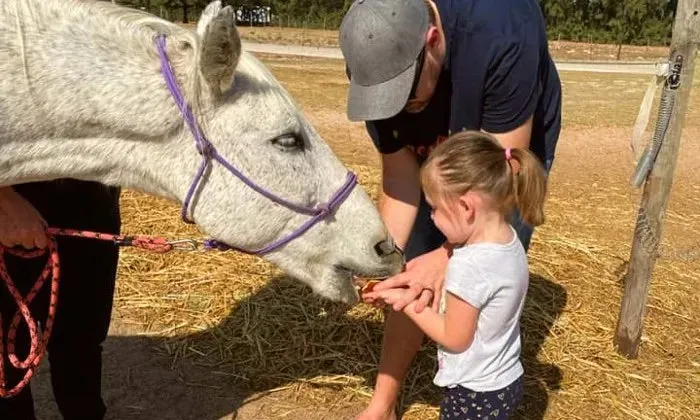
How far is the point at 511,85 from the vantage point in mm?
2229

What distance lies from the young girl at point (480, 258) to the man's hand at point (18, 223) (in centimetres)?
102

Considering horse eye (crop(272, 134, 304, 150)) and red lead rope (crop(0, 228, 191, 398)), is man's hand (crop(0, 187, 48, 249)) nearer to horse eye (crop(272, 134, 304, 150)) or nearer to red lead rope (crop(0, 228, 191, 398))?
red lead rope (crop(0, 228, 191, 398))

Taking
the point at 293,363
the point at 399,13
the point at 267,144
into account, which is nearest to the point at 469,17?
the point at 399,13

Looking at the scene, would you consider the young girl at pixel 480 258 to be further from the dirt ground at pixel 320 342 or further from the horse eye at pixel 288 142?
the dirt ground at pixel 320 342

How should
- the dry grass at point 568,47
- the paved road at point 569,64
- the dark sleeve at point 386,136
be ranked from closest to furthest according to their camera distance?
the dark sleeve at point 386,136, the paved road at point 569,64, the dry grass at point 568,47

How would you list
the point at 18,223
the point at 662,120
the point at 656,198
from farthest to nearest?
the point at 656,198 < the point at 662,120 < the point at 18,223

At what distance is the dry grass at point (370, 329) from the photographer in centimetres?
314

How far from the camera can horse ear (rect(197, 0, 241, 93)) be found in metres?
1.67

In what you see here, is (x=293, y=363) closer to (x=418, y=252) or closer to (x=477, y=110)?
(x=418, y=252)

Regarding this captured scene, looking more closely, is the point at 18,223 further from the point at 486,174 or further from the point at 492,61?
the point at 492,61

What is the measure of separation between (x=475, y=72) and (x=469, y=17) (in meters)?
0.19

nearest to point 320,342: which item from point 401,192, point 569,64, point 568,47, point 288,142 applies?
Result: point 401,192

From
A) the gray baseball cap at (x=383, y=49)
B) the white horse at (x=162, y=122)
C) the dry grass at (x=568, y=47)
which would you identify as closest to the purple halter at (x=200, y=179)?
the white horse at (x=162, y=122)

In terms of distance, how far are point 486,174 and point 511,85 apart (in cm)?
42
